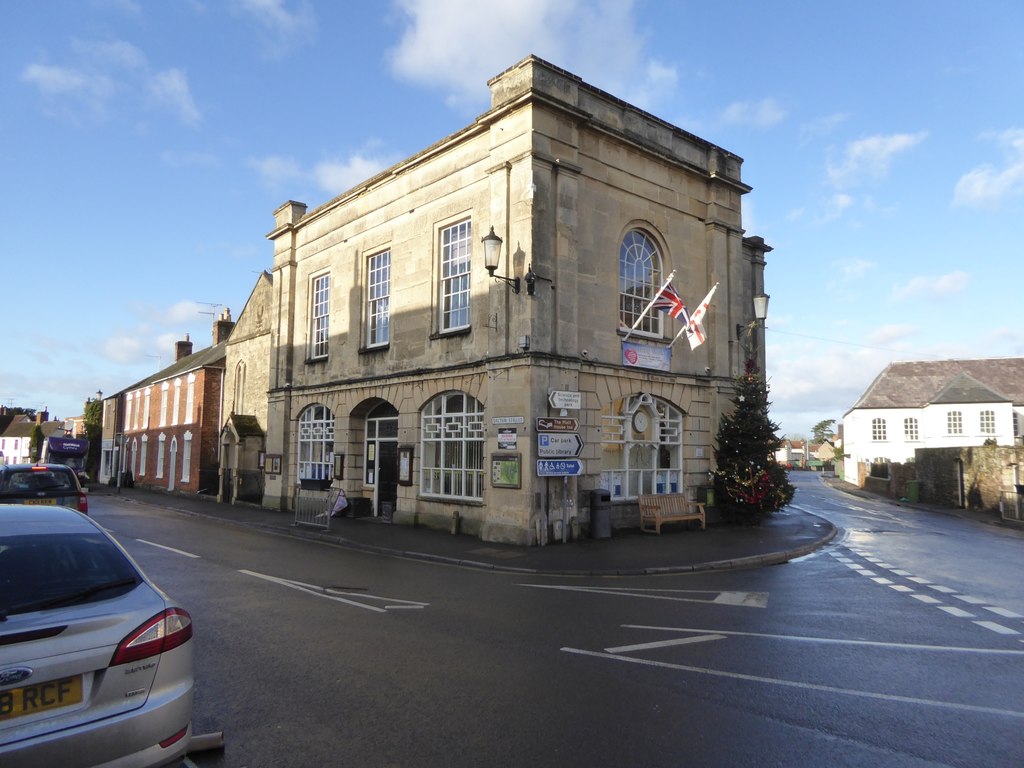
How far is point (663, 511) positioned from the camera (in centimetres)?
1738

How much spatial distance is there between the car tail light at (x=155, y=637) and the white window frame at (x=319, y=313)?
20.6 metres

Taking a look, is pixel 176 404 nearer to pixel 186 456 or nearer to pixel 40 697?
pixel 186 456

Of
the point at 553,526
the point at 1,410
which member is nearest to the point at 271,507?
the point at 553,526

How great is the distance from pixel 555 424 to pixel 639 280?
19.6 feet

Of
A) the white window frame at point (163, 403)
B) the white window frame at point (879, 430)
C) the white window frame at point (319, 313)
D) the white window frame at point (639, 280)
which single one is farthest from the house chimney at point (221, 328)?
the white window frame at point (879, 430)

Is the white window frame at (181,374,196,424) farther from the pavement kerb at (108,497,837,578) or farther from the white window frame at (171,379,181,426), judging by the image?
the pavement kerb at (108,497,837,578)

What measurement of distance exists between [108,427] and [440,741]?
54.8m

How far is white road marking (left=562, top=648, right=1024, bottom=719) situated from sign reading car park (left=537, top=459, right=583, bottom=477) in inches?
316

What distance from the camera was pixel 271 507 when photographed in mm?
24953

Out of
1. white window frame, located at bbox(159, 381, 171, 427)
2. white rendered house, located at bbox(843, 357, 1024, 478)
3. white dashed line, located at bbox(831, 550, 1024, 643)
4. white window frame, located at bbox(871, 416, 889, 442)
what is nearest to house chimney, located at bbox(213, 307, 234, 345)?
white window frame, located at bbox(159, 381, 171, 427)

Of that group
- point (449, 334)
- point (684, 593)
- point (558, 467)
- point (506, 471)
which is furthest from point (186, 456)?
point (684, 593)

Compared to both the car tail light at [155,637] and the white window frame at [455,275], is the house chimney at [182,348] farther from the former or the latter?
the car tail light at [155,637]

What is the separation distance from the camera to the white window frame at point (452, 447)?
667 inches

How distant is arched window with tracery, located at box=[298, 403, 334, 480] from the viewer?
23.1 m
